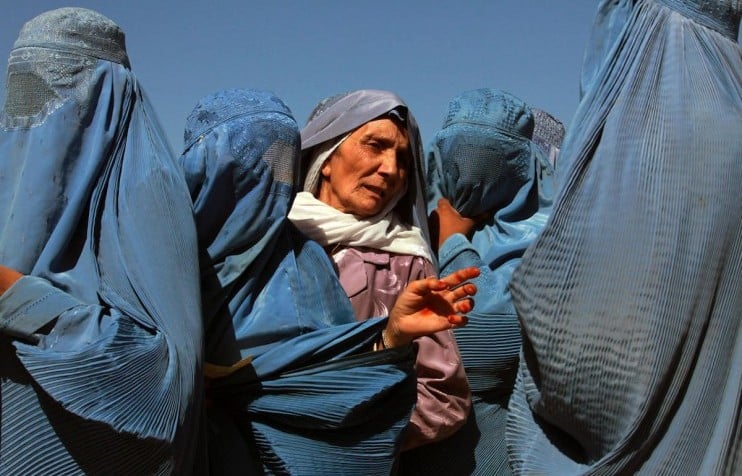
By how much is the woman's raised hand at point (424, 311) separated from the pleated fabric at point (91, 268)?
66 cm

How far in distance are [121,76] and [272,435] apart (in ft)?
3.73

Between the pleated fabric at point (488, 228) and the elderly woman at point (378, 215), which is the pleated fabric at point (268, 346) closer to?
the elderly woman at point (378, 215)

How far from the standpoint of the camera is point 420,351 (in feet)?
11.5

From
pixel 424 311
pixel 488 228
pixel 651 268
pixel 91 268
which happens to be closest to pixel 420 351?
pixel 424 311

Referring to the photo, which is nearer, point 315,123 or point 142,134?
point 142,134

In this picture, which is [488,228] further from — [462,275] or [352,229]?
[462,275]

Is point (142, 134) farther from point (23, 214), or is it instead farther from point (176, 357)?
point (176, 357)

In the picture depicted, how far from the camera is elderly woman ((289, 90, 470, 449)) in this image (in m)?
3.46

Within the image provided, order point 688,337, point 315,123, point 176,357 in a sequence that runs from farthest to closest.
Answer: point 315,123 < point 176,357 < point 688,337

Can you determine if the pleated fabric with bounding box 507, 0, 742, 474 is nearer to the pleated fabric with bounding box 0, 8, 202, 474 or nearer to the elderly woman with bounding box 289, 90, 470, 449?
the pleated fabric with bounding box 0, 8, 202, 474

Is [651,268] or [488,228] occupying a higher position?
[651,268]

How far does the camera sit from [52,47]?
287cm

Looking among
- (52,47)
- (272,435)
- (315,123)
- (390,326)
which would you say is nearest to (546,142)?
(315,123)

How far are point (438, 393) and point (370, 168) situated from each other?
32.2 inches
